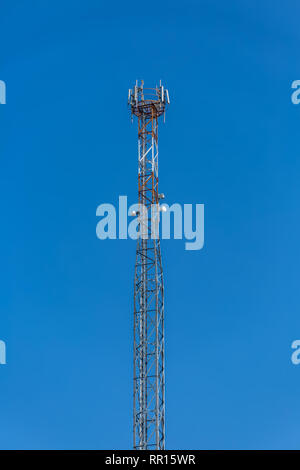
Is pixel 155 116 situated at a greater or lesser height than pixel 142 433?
greater

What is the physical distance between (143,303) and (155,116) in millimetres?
17197

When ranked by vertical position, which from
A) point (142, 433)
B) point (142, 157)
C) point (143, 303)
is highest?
point (142, 157)

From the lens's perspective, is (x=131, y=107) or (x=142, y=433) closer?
(x=142, y=433)

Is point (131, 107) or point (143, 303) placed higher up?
point (131, 107)

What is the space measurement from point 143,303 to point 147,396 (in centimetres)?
803

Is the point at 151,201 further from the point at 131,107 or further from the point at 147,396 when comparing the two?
the point at 147,396
